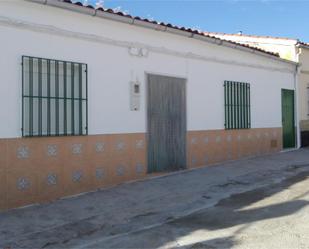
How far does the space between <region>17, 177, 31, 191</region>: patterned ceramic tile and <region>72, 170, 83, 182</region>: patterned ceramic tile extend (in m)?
1.00

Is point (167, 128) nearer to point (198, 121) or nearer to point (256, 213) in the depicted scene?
point (198, 121)

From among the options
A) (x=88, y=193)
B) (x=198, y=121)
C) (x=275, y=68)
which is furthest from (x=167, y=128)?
(x=275, y=68)

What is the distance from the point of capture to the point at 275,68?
48.9 feet

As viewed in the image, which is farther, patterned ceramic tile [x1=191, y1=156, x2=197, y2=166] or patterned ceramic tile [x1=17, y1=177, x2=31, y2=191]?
patterned ceramic tile [x1=191, y1=156, x2=197, y2=166]

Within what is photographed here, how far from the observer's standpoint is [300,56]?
1623 cm

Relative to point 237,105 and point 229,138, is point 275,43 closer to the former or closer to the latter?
point 237,105

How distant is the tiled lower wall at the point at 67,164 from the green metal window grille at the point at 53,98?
0.69 feet

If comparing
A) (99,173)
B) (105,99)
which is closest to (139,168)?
(99,173)

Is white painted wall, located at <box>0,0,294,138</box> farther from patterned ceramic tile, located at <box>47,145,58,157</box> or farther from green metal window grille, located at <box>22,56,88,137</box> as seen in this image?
patterned ceramic tile, located at <box>47,145,58,157</box>

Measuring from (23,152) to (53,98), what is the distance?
112 centimetres

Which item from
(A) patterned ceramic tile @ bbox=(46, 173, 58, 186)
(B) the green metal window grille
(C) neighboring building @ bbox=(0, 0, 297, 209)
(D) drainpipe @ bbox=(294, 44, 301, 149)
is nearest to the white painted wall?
(C) neighboring building @ bbox=(0, 0, 297, 209)

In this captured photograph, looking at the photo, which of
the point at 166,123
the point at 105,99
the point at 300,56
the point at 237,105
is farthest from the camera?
the point at 300,56

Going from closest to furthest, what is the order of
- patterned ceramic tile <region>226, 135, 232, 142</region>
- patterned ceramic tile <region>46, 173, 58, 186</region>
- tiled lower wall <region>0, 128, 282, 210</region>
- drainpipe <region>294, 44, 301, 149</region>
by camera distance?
tiled lower wall <region>0, 128, 282, 210</region> < patterned ceramic tile <region>46, 173, 58, 186</region> < patterned ceramic tile <region>226, 135, 232, 142</region> < drainpipe <region>294, 44, 301, 149</region>

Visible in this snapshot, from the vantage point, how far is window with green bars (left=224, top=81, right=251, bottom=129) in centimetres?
1271
